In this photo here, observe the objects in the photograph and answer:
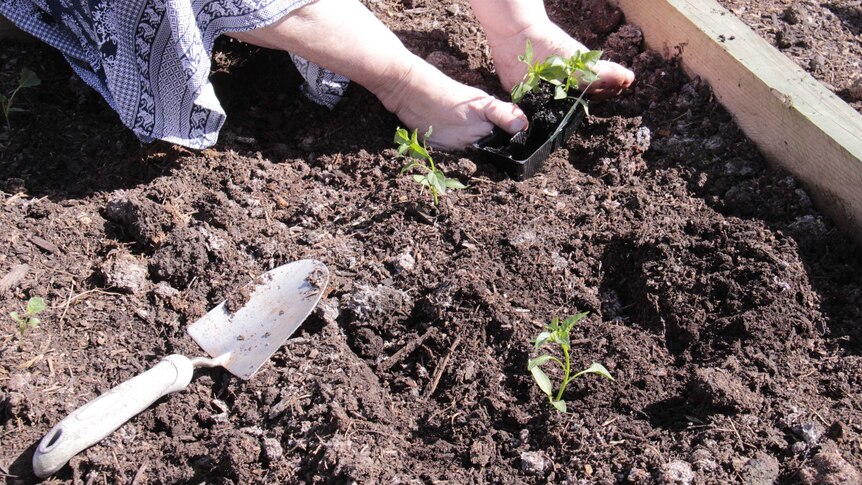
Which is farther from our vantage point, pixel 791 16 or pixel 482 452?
pixel 791 16

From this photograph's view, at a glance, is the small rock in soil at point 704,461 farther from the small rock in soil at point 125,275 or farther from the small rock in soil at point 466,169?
the small rock in soil at point 125,275

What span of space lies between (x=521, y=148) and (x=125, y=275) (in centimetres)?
114

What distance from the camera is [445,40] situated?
2654 millimetres

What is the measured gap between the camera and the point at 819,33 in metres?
2.54

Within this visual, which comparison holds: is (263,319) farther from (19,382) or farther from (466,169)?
(466,169)

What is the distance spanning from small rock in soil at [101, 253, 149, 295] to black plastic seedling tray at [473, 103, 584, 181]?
99 centimetres

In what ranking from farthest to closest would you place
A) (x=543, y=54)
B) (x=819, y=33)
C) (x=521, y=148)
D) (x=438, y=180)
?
(x=819, y=33) < (x=543, y=54) < (x=521, y=148) < (x=438, y=180)

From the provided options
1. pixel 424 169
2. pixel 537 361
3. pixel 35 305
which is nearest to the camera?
pixel 537 361

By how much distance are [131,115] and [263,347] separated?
0.82 metres

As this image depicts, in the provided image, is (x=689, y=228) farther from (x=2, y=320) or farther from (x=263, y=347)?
(x=2, y=320)

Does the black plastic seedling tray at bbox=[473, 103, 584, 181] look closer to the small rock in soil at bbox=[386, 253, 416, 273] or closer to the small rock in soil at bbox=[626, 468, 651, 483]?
the small rock in soil at bbox=[386, 253, 416, 273]

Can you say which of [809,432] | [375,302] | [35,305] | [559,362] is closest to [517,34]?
[375,302]

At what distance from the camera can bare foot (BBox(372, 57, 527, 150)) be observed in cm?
223

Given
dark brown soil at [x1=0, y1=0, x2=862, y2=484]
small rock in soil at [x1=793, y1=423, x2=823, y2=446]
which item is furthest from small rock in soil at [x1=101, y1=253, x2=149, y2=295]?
small rock in soil at [x1=793, y1=423, x2=823, y2=446]
